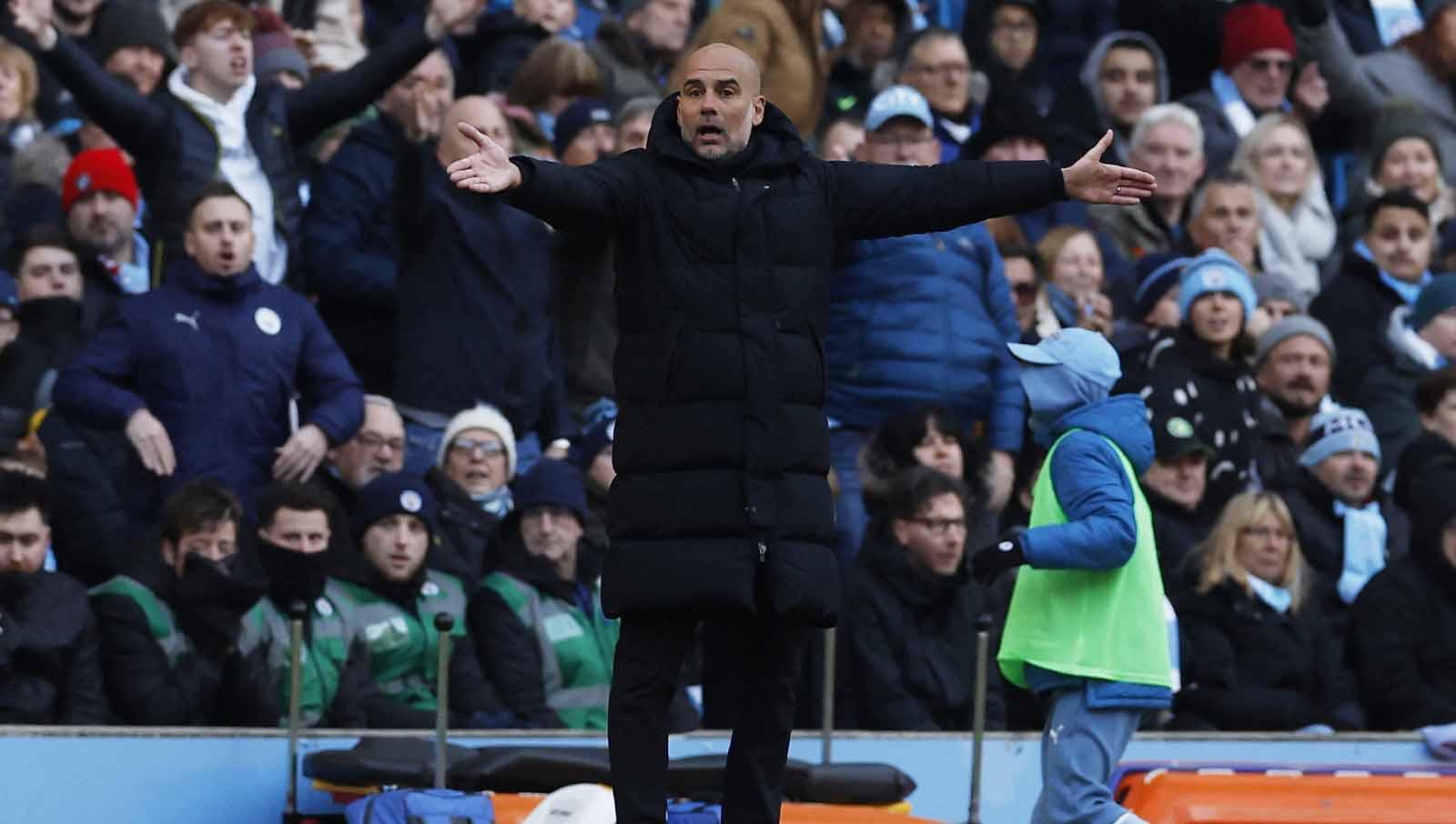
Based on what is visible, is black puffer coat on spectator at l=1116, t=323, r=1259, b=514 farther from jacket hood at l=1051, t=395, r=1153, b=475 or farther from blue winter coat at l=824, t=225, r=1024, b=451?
jacket hood at l=1051, t=395, r=1153, b=475

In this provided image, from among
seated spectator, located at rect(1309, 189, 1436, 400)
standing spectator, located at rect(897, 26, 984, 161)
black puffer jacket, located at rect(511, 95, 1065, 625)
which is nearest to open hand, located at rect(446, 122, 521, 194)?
black puffer jacket, located at rect(511, 95, 1065, 625)

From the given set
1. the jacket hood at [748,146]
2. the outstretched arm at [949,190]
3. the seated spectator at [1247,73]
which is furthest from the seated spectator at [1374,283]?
the jacket hood at [748,146]

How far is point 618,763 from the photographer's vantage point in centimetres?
784

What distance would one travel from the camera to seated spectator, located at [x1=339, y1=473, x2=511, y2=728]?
35.9 ft

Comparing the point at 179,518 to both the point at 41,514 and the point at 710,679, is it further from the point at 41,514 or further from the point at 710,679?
the point at 710,679

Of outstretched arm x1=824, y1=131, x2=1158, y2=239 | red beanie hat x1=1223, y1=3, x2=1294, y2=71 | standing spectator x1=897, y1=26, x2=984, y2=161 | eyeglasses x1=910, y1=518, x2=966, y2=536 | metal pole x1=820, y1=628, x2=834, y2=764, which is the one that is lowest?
metal pole x1=820, y1=628, x2=834, y2=764

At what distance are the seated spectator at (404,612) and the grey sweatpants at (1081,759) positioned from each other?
2382 millimetres

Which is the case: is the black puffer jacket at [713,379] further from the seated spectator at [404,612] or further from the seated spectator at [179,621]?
the seated spectator at [404,612]

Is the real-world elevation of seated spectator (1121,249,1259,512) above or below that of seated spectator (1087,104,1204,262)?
below

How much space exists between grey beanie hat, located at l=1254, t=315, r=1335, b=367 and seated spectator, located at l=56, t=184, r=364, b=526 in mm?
4212

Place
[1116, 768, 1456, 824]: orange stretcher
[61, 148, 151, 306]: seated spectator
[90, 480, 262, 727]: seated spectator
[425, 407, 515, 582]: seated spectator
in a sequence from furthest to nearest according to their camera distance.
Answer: [61, 148, 151, 306]: seated spectator < [425, 407, 515, 582]: seated spectator < [90, 480, 262, 727]: seated spectator < [1116, 768, 1456, 824]: orange stretcher

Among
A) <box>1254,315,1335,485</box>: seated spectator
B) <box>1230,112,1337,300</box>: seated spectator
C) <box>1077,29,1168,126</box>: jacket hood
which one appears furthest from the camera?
<box>1077,29,1168,126</box>: jacket hood

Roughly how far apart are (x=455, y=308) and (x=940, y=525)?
218 centimetres

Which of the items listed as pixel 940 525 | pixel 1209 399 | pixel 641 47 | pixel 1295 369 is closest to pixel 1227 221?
pixel 1295 369
